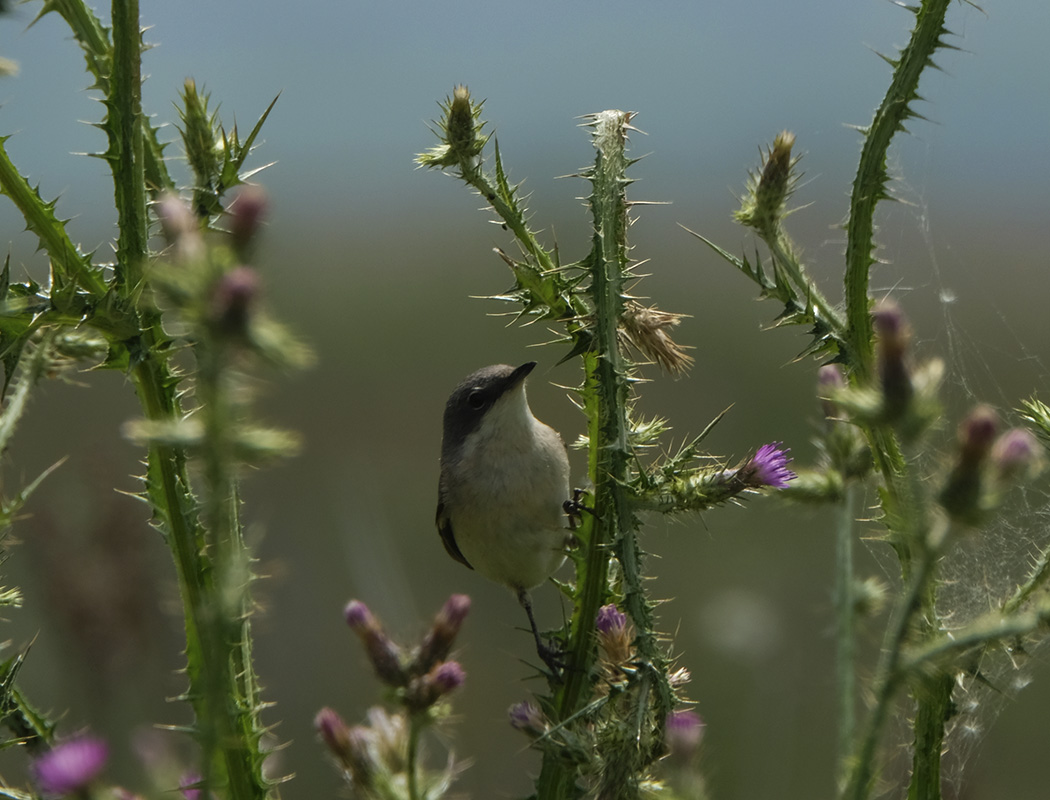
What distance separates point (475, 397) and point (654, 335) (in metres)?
2.18

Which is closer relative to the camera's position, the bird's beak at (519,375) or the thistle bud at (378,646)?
the thistle bud at (378,646)

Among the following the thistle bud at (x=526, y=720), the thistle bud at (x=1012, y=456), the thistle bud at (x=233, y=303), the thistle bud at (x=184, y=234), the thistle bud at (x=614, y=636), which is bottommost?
the thistle bud at (x=526, y=720)

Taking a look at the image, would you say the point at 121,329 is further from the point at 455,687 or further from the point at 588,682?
the point at 588,682

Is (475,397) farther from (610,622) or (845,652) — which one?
(845,652)

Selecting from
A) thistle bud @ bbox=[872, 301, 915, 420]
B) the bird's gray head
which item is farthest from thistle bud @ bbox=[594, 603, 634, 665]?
the bird's gray head

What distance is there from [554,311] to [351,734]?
109 cm

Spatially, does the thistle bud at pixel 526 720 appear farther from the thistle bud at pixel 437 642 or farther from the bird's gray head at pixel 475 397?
the bird's gray head at pixel 475 397

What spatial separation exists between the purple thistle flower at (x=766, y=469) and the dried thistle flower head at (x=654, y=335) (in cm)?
41

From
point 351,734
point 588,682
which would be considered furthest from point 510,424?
point 351,734

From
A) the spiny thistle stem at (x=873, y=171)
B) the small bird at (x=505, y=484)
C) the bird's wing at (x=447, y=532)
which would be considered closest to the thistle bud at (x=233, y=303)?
the spiny thistle stem at (x=873, y=171)

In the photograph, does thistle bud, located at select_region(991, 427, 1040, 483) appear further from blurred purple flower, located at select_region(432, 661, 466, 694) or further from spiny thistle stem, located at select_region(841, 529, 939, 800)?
blurred purple flower, located at select_region(432, 661, 466, 694)

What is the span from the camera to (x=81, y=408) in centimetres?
2120

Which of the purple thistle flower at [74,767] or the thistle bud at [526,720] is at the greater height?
the purple thistle flower at [74,767]

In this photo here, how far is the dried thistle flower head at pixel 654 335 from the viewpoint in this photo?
2318 mm
